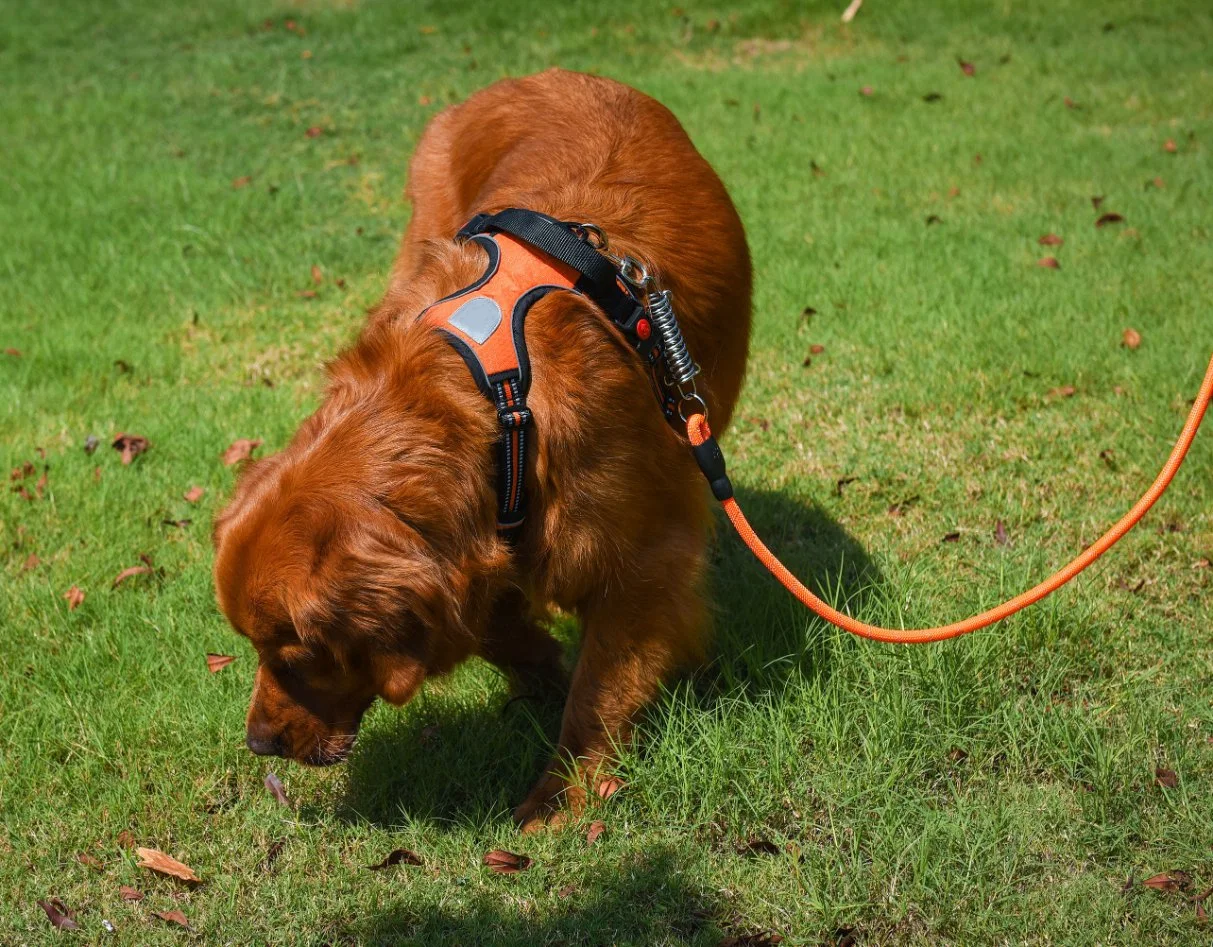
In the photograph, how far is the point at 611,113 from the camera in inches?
158

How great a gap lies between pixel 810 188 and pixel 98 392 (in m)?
5.07

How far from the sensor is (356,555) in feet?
8.78

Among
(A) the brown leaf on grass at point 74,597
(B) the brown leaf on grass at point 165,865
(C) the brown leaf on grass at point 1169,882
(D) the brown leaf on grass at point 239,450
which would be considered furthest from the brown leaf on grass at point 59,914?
(C) the brown leaf on grass at point 1169,882

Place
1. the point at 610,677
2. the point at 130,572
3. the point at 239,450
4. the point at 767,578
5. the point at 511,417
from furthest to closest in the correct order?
the point at 239,450 → the point at 130,572 → the point at 767,578 → the point at 610,677 → the point at 511,417

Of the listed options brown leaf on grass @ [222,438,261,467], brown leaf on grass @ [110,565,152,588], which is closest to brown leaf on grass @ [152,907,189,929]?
brown leaf on grass @ [110,565,152,588]

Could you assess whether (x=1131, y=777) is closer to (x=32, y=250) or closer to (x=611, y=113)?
(x=611, y=113)

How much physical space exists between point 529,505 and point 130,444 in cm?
317

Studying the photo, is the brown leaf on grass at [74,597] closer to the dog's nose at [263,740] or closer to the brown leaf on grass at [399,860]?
the dog's nose at [263,740]

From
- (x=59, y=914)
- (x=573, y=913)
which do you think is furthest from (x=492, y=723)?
(x=59, y=914)

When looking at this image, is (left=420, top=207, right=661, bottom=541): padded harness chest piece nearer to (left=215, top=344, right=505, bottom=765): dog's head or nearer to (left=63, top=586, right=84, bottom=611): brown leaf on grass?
(left=215, top=344, right=505, bottom=765): dog's head

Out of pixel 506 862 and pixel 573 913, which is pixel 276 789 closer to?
pixel 506 862

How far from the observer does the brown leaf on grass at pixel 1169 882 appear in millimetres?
2992

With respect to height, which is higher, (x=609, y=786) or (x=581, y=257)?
(x=581, y=257)

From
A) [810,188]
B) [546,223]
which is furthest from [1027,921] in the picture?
[810,188]
